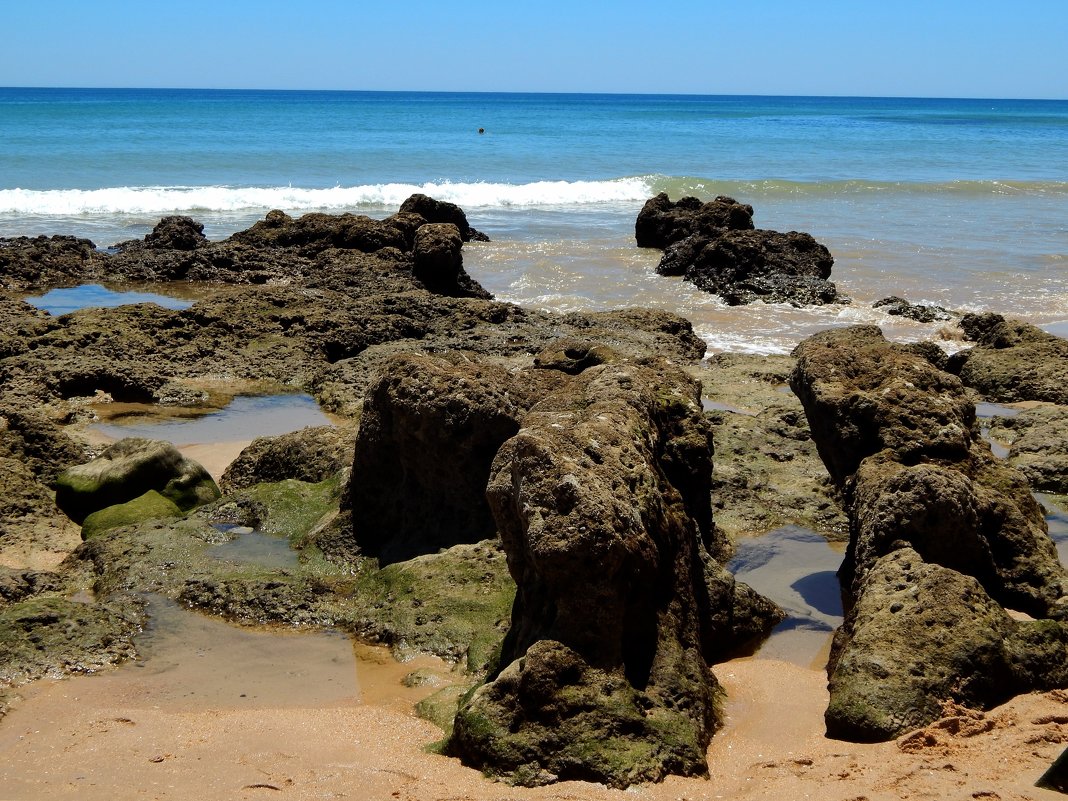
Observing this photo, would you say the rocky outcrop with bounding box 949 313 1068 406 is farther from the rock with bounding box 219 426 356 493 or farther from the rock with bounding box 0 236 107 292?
the rock with bounding box 0 236 107 292

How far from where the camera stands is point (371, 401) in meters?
6.20

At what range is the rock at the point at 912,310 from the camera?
566 inches

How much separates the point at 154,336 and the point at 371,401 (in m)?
5.27

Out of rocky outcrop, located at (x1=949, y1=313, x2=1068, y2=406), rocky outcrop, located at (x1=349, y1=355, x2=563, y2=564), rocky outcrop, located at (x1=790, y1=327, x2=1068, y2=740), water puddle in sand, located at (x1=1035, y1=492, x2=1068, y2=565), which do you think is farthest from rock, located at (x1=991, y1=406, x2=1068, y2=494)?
rocky outcrop, located at (x1=349, y1=355, x2=563, y2=564)

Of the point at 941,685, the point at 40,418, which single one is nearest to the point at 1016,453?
the point at 941,685

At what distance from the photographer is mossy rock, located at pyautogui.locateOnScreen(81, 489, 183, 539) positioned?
6.37m

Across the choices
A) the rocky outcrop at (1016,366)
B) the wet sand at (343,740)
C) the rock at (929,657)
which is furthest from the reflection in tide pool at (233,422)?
the rocky outcrop at (1016,366)

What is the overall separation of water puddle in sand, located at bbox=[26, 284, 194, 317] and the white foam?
1194 cm

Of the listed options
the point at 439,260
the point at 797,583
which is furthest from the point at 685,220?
the point at 797,583

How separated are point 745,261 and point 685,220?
3.45 metres

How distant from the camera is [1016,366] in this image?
10.4 m

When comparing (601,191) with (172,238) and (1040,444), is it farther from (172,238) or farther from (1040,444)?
(1040,444)

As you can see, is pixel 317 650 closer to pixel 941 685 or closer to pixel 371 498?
pixel 371 498

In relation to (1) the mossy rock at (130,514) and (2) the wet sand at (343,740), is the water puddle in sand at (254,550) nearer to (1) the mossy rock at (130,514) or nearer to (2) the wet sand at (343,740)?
(1) the mossy rock at (130,514)
